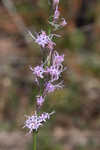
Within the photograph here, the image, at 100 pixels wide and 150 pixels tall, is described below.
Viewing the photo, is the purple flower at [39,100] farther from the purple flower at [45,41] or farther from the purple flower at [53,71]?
the purple flower at [45,41]

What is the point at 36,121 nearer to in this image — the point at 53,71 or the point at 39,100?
the point at 39,100

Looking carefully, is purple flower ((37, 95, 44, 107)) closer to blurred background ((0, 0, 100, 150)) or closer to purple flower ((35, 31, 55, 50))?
purple flower ((35, 31, 55, 50))

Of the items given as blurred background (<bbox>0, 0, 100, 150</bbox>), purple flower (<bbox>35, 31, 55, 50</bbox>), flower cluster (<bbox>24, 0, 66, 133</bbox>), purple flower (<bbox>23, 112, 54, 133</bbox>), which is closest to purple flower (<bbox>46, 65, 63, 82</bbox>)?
flower cluster (<bbox>24, 0, 66, 133</bbox>)

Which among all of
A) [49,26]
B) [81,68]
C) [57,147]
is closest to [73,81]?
[81,68]

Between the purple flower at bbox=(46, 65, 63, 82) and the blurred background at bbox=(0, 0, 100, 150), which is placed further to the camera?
the blurred background at bbox=(0, 0, 100, 150)

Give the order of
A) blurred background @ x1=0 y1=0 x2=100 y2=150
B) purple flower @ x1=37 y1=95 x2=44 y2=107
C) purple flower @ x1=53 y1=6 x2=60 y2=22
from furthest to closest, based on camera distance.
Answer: blurred background @ x1=0 y1=0 x2=100 y2=150 → purple flower @ x1=37 y1=95 x2=44 y2=107 → purple flower @ x1=53 y1=6 x2=60 y2=22

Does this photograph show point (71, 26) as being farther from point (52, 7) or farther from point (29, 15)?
point (52, 7)

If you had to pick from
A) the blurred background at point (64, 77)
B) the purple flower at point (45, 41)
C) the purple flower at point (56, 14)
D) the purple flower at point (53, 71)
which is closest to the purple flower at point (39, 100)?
the purple flower at point (53, 71)

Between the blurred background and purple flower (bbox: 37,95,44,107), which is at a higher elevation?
the blurred background

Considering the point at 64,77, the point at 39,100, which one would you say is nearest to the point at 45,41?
the point at 39,100
